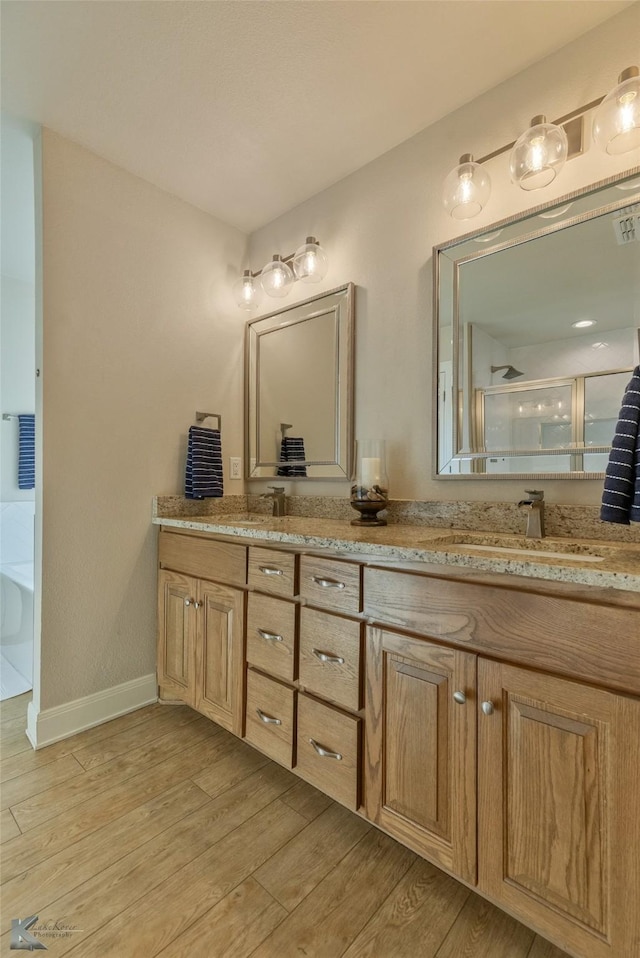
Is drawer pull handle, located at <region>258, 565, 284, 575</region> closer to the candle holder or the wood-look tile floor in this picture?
the candle holder

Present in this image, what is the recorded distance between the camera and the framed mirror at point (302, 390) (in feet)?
6.30

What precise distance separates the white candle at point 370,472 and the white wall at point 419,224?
14 centimetres

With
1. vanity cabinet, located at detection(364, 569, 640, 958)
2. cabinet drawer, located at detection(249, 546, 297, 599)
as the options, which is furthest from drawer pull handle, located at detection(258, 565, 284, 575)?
vanity cabinet, located at detection(364, 569, 640, 958)

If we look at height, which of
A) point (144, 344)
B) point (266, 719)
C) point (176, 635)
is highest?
point (144, 344)

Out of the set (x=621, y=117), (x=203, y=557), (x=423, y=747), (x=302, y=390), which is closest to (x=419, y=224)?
(x=621, y=117)

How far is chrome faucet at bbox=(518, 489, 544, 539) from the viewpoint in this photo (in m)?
1.29

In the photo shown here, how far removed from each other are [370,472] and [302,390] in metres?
0.69

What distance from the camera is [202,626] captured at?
1702 millimetres

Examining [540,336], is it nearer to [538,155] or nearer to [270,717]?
[538,155]

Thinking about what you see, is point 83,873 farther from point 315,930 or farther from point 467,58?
point 467,58

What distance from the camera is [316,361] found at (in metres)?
2.03

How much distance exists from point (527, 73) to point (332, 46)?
0.66 meters

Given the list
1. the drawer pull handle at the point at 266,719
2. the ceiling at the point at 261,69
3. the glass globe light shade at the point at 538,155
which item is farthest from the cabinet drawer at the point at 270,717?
the ceiling at the point at 261,69

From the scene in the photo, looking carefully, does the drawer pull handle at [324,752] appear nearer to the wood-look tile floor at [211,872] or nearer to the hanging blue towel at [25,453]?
the wood-look tile floor at [211,872]
